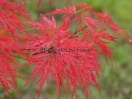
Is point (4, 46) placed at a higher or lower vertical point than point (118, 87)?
higher

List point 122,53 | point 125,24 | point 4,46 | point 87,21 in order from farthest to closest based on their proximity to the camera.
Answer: point 125,24, point 122,53, point 87,21, point 4,46

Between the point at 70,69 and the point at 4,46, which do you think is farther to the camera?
the point at 70,69

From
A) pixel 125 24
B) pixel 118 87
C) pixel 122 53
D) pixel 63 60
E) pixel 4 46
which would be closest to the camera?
pixel 4 46

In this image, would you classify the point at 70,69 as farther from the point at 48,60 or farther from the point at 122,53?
the point at 122,53

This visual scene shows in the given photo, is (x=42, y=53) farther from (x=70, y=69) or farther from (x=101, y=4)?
(x=101, y=4)

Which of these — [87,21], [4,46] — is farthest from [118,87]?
[4,46]

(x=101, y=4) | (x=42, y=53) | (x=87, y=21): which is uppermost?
(x=101, y=4)

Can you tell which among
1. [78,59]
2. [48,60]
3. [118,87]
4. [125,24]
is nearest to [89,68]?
[78,59]
